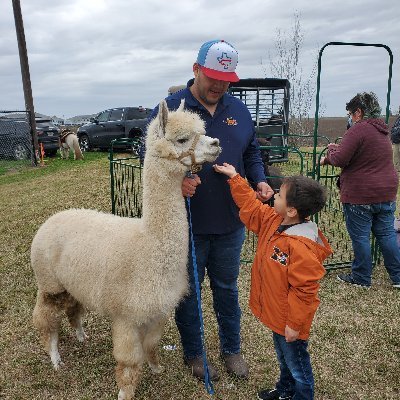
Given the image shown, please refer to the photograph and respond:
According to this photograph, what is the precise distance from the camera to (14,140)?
15.4 metres

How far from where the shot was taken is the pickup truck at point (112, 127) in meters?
18.0

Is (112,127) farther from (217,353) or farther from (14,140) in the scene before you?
(217,353)

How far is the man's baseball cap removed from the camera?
2584 millimetres

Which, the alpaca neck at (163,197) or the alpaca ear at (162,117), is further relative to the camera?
the alpaca neck at (163,197)

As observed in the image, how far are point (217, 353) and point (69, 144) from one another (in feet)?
44.7

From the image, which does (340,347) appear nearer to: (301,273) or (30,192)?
(301,273)

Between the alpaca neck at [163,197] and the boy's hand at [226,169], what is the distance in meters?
0.24

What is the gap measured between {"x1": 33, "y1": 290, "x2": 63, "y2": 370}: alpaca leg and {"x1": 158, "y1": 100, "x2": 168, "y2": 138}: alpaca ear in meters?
1.68

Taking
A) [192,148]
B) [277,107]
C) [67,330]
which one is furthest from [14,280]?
[277,107]

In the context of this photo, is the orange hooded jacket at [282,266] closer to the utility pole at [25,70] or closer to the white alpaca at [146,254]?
the white alpaca at [146,254]

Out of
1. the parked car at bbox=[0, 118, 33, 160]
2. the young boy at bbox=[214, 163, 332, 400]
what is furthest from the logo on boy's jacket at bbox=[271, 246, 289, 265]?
the parked car at bbox=[0, 118, 33, 160]

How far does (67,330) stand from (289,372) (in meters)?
2.09

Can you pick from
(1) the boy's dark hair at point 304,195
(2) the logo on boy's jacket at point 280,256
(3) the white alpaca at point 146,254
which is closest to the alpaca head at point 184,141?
(3) the white alpaca at point 146,254

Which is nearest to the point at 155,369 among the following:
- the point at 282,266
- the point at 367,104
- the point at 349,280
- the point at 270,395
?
the point at 270,395
